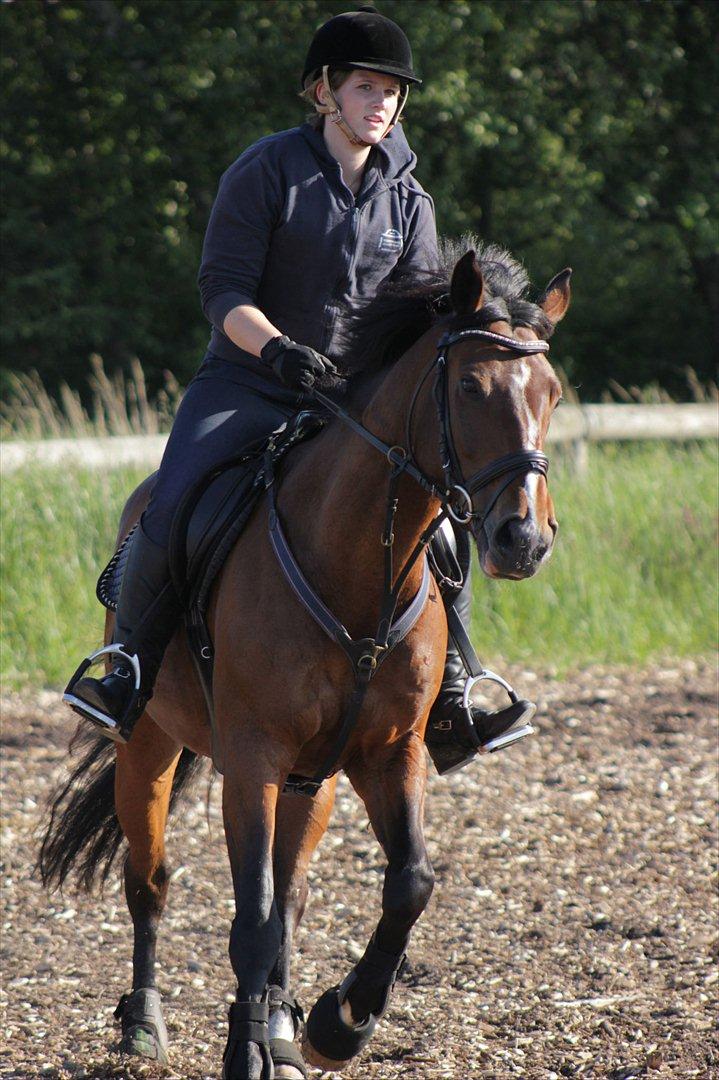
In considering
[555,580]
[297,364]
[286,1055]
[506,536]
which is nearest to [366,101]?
[297,364]

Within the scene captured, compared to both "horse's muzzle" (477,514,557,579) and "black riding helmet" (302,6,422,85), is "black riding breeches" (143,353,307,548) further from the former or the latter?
"horse's muzzle" (477,514,557,579)

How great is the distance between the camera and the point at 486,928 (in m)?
5.28

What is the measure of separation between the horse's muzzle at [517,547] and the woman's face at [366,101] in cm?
144

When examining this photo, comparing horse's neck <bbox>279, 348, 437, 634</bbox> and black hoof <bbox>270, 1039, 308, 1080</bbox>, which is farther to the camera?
black hoof <bbox>270, 1039, 308, 1080</bbox>

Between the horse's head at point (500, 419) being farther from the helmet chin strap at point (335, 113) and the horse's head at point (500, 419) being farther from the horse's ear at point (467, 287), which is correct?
the helmet chin strap at point (335, 113)

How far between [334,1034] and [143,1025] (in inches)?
38.1

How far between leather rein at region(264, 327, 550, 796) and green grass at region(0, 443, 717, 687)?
5302 mm

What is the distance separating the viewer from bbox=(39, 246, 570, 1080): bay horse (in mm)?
3072

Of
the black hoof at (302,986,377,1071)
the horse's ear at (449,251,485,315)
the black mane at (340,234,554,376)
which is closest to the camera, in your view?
the horse's ear at (449,251,485,315)

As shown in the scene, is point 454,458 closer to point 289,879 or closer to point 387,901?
point 387,901

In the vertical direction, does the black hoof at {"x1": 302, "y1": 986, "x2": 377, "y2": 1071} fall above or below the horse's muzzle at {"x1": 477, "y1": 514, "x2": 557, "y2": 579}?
below

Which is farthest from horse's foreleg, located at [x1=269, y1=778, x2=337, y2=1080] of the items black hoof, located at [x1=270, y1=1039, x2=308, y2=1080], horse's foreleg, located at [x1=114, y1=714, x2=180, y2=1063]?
horse's foreleg, located at [x1=114, y1=714, x2=180, y2=1063]

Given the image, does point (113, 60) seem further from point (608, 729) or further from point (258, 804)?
point (258, 804)

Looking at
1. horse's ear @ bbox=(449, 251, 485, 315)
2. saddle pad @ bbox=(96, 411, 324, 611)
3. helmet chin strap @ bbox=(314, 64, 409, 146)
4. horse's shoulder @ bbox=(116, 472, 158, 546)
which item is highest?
helmet chin strap @ bbox=(314, 64, 409, 146)
